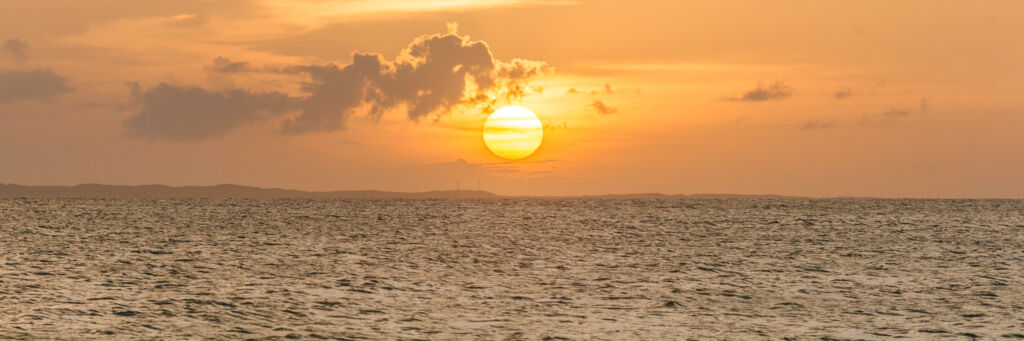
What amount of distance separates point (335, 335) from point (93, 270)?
29.3 metres

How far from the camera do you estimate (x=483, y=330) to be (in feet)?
114

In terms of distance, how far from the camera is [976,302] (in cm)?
4394

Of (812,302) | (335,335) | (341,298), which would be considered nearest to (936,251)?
(812,302)

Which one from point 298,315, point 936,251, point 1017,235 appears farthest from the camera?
point 1017,235

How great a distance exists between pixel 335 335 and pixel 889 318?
21.8m

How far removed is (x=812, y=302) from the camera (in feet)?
144

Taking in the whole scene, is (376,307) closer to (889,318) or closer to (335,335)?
(335,335)

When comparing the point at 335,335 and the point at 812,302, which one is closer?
the point at 335,335

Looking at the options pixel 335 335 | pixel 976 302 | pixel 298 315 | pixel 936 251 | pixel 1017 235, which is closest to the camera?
pixel 335 335

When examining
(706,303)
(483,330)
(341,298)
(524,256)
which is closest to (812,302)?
(706,303)

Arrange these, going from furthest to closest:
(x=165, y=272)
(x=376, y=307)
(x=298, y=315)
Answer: (x=165, y=272) → (x=376, y=307) → (x=298, y=315)

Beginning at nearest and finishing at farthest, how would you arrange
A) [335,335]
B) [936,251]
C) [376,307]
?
[335,335] → [376,307] → [936,251]

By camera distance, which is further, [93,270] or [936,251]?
[936,251]

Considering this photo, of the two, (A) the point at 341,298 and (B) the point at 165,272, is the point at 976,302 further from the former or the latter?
(B) the point at 165,272
